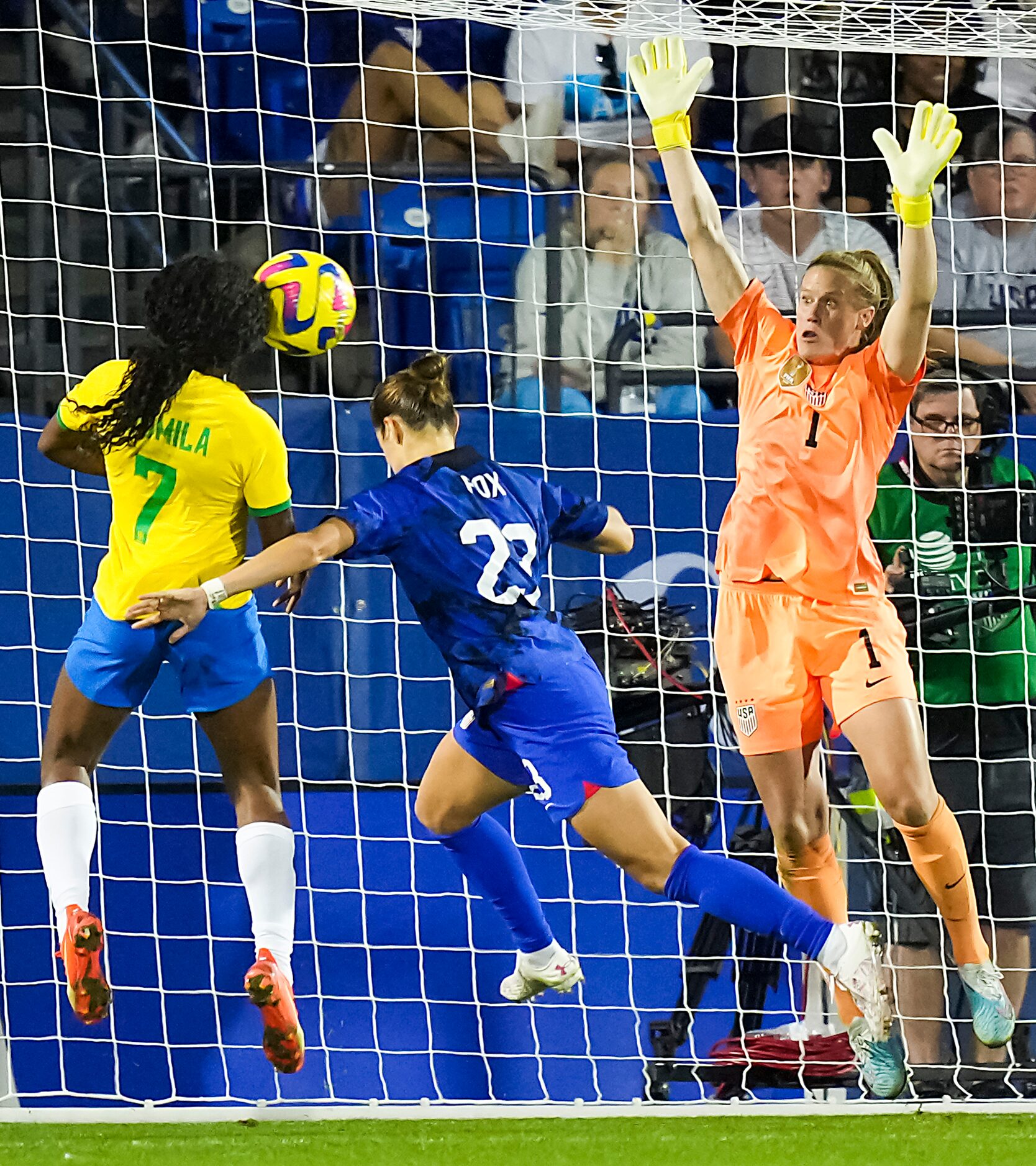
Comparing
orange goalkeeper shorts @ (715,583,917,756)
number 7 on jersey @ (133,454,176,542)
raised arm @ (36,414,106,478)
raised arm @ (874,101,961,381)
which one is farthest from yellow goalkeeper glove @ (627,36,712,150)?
raised arm @ (36,414,106,478)

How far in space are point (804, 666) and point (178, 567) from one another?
1.29 meters

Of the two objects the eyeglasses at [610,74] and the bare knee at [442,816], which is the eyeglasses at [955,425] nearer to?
the eyeglasses at [610,74]

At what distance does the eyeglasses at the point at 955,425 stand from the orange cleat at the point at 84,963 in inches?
81.5

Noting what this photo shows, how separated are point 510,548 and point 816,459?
673 millimetres

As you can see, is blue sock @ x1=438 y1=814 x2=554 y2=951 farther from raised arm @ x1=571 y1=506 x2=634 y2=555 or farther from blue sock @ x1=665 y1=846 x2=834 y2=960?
raised arm @ x1=571 y1=506 x2=634 y2=555

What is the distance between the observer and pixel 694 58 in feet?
10.2

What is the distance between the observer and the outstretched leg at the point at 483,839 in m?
2.90

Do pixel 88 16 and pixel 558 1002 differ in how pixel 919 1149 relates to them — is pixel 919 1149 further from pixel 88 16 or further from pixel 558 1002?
pixel 88 16

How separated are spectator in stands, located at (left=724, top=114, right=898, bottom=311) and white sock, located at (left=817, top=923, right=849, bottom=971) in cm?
132

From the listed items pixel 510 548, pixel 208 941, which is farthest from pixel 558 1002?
pixel 510 548

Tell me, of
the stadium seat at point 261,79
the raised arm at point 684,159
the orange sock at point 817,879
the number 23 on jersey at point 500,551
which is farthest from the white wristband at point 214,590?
the orange sock at point 817,879

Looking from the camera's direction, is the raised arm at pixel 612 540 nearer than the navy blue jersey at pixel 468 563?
No

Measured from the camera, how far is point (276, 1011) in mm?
2875

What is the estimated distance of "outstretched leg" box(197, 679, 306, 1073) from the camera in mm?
2883
